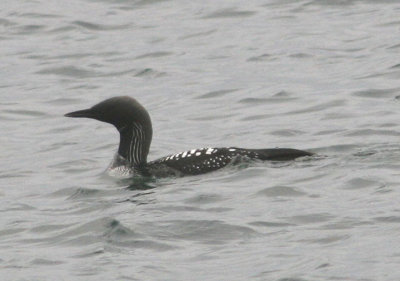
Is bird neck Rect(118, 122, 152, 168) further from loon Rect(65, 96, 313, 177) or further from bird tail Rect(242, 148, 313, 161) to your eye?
bird tail Rect(242, 148, 313, 161)

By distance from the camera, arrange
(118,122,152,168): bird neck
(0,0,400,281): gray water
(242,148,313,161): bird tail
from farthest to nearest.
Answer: (118,122,152,168): bird neck < (242,148,313,161): bird tail < (0,0,400,281): gray water

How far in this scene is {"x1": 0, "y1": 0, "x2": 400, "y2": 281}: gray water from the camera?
9797 millimetres

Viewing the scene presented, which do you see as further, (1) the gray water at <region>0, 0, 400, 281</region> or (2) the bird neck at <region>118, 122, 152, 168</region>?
(2) the bird neck at <region>118, 122, 152, 168</region>

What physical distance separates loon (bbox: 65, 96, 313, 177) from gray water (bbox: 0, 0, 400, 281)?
0.12m

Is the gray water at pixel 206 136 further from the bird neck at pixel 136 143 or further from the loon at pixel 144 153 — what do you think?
the bird neck at pixel 136 143

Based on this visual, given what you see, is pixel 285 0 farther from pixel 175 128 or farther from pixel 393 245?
pixel 393 245

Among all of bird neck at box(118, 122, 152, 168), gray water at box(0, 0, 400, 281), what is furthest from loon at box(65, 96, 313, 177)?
gray water at box(0, 0, 400, 281)

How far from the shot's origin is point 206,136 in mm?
14836

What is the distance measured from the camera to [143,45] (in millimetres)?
19781

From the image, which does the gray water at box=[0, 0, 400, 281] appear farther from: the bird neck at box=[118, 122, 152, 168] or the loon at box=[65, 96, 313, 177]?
the bird neck at box=[118, 122, 152, 168]

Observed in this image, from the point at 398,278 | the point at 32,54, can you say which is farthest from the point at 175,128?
the point at 398,278

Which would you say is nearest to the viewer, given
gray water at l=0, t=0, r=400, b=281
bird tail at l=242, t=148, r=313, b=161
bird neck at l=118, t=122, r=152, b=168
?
gray water at l=0, t=0, r=400, b=281

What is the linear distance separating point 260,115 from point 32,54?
17.3 feet

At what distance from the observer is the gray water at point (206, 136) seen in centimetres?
980
